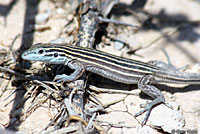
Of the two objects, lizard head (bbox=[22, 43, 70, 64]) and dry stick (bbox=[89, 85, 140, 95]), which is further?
dry stick (bbox=[89, 85, 140, 95])

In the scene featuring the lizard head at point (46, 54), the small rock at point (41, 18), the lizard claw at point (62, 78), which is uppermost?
the small rock at point (41, 18)

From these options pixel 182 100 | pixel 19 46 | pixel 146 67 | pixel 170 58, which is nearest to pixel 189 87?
pixel 182 100

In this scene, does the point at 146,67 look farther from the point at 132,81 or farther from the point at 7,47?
the point at 7,47

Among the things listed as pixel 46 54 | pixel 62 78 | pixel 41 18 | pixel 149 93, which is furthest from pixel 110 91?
pixel 41 18

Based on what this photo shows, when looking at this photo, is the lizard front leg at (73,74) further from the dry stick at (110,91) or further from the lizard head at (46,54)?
the dry stick at (110,91)

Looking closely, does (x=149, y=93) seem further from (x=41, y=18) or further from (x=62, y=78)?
(x=41, y=18)

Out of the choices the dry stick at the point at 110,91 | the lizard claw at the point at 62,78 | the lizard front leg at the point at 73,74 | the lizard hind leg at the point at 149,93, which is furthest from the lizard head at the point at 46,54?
the lizard hind leg at the point at 149,93

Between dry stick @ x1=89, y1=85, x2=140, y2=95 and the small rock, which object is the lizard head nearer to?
dry stick @ x1=89, y1=85, x2=140, y2=95

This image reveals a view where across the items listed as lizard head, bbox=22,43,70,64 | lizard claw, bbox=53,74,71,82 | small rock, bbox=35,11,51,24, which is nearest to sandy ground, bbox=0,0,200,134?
small rock, bbox=35,11,51,24
